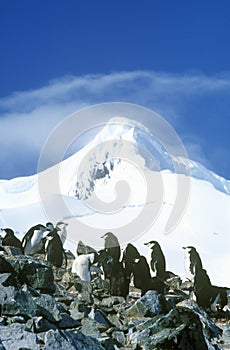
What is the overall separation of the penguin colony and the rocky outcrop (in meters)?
2.08

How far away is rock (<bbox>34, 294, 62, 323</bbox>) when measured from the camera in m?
9.80

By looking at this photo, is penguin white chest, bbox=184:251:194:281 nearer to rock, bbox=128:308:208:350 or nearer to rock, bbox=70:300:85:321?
rock, bbox=70:300:85:321

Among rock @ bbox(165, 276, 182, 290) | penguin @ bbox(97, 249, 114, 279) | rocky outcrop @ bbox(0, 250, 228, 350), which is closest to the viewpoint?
rocky outcrop @ bbox(0, 250, 228, 350)

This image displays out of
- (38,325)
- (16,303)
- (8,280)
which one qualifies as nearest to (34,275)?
(8,280)

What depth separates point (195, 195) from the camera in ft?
409

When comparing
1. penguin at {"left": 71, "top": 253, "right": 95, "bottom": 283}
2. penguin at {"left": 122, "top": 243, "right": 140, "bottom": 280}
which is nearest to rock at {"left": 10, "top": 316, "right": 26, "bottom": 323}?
penguin at {"left": 71, "top": 253, "right": 95, "bottom": 283}

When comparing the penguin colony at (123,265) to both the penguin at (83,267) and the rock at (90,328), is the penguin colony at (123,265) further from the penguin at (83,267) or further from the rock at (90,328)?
the rock at (90,328)

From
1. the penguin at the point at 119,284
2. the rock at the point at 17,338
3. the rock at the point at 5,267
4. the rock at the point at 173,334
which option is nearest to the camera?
the rock at the point at 17,338

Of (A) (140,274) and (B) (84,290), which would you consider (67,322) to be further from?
(A) (140,274)

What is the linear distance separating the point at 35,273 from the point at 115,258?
557cm

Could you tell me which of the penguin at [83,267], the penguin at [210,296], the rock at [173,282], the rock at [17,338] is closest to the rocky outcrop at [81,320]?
the rock at [17,338]

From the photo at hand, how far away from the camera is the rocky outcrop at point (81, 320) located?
28.5 feet

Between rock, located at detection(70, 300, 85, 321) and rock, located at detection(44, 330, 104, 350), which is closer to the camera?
rock, located at detection(44, 330, 104, 350)

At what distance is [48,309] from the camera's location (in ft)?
33.1
